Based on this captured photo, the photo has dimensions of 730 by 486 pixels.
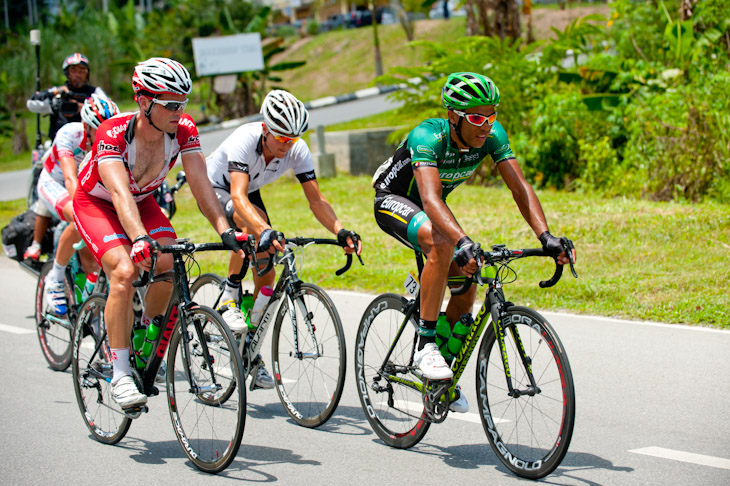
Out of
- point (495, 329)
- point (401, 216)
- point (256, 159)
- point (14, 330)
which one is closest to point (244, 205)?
point (256, 159)

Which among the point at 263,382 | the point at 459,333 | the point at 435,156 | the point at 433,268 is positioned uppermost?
the point at 435,156

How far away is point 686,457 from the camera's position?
15.8 ft

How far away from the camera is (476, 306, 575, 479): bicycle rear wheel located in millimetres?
4336

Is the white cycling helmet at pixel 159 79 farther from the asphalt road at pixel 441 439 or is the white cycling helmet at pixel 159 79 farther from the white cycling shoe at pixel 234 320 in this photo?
the asphalt road at pixel 441 439

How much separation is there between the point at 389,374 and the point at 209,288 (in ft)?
6.06

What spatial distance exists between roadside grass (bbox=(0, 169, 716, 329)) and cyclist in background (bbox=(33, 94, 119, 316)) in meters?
2.05

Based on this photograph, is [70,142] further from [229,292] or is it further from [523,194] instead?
[523,194]

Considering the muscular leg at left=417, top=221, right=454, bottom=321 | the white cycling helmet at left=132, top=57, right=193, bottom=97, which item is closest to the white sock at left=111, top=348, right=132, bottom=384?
the white cycling helmet at left=132, top=57, right=193, bottom=97

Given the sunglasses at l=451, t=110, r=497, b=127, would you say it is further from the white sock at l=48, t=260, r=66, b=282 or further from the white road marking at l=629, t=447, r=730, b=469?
the white sock at l=48, t=260, r=66, b=282

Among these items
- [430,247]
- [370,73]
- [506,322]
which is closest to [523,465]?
[506,322]

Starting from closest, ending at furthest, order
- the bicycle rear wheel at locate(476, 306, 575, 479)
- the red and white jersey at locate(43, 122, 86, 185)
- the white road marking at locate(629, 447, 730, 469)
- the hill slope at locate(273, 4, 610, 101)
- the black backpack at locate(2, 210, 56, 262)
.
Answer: the bicycle rear wheel at locate(476, 306, 575, 479) < the white road marking at locate(629, 447, 730, 469) < the red and white jersey at locate(43, 122, 86, 185) < the black backpack at locate(2, 210, 56, 262) < the hill slope at locate(273, 4, 610, 101)

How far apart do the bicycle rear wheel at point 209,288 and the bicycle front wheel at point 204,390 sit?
1235mm

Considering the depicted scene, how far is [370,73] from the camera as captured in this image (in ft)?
170

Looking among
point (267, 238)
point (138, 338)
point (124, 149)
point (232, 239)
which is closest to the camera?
point (232, 239)
